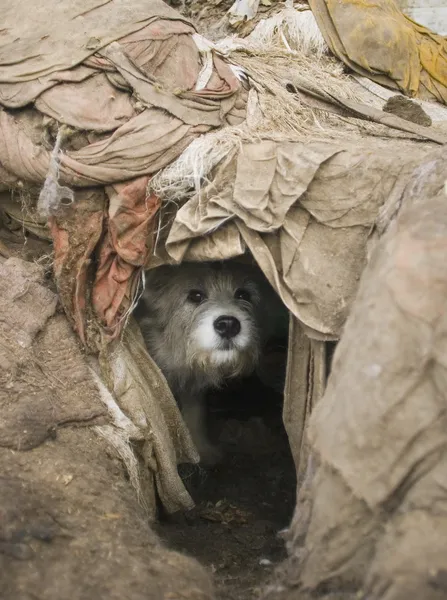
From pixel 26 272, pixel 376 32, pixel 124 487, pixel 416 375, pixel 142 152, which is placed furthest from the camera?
pixel 376 32

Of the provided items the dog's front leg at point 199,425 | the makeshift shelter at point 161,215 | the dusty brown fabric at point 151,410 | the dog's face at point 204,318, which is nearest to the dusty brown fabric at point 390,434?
the makeshift shelter at point 161,215

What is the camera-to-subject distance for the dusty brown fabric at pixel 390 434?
2.19 meters

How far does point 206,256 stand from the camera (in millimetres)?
3771

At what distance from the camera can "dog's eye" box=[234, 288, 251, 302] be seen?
5203mm

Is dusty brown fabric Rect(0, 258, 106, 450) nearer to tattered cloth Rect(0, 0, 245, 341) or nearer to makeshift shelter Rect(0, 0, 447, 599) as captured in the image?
makeshift shelter Rect(0, 0, 447, 599)

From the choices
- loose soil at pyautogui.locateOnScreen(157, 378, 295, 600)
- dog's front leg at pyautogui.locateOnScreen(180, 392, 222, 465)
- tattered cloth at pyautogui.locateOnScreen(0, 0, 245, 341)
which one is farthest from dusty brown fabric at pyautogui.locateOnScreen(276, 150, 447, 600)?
dog's front leg at pyautogui.locateOnScreen(180, 392, 222, 465)

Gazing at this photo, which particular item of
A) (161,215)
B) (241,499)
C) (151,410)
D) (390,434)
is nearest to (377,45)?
(161,215)

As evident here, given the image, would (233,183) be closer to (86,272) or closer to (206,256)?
(206,256)

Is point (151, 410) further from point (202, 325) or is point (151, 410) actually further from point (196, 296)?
point (196, 296)

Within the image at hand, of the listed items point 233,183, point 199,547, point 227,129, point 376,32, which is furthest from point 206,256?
point 376,32

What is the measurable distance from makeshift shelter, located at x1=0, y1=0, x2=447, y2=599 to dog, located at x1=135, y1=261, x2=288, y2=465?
518mm

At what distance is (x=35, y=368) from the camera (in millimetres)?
3760

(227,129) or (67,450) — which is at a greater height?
(227,129)

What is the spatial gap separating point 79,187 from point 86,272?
17.8 inches
